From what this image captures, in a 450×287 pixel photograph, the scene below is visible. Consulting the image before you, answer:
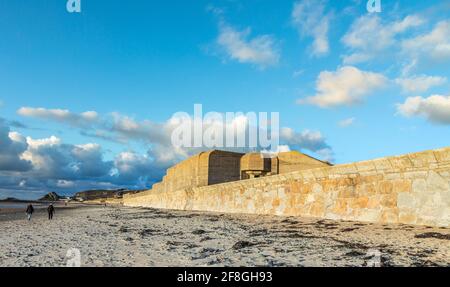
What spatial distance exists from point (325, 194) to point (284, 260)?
6.08 meters

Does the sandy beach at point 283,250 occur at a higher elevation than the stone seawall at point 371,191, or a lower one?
lower

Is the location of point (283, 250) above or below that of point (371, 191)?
below

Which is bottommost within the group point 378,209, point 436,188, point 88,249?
point 88,249

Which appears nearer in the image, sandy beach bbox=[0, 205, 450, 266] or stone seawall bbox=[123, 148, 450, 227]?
sandy beach bbox=[0, 205, 450, 266]

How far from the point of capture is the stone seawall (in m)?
7.44

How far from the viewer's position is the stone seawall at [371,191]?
293 inches

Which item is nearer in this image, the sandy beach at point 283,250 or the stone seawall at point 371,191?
the sandy beach at point 283,250

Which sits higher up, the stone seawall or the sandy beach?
the stone seawall

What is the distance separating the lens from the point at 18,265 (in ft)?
18.6

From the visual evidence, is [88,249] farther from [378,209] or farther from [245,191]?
[245,191]

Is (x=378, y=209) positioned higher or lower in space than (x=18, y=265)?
higher

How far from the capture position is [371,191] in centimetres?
903

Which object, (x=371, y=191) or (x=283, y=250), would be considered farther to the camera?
→ (x=371, y=191)
